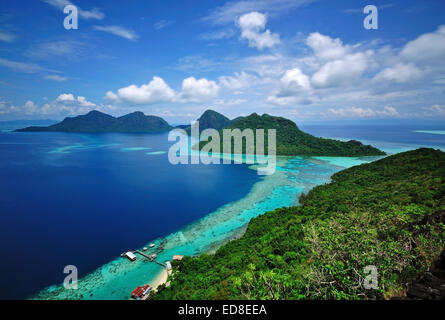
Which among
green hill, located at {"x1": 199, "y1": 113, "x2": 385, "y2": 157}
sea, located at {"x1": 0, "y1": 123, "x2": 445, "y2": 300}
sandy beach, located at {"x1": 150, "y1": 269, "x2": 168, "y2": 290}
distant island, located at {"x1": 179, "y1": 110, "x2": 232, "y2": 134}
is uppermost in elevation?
distant island, located at {"x1": 179, "y1": 110, "x2": 232, "y2": 134}

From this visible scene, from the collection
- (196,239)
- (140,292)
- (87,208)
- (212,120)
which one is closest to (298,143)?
(196,239)

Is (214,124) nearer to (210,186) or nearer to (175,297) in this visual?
(210,186)

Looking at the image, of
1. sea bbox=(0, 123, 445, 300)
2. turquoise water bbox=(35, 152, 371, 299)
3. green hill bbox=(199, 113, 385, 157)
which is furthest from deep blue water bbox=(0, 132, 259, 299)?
green hill bbox=(199, 113, 385, 157)

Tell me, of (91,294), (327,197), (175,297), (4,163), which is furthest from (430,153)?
(4,163)

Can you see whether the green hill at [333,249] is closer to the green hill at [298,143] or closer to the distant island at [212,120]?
the green hill at [298,143]

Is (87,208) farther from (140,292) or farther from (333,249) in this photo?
(333,249)

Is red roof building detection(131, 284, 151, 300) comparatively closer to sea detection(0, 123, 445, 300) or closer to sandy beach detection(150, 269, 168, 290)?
sandy beach detection(150, 269, 168, 290)
